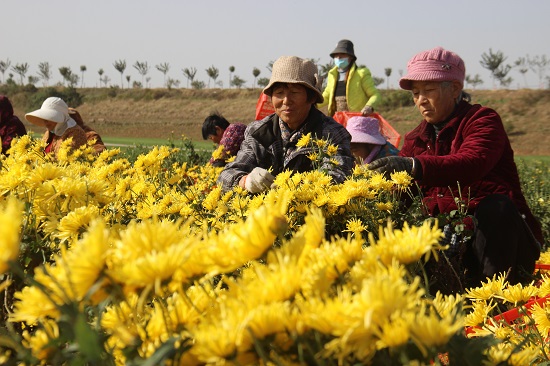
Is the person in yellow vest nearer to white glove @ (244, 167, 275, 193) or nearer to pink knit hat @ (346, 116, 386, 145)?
pink knit hat @ (346, 116, 386, 145)

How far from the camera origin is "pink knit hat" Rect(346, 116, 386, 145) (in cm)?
475

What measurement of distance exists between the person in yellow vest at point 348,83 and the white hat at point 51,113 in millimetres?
2602

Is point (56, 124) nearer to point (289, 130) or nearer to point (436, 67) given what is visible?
point (289, 130)

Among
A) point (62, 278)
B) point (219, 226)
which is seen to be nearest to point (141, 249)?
point (62, 278)

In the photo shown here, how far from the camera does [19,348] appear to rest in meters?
0.66

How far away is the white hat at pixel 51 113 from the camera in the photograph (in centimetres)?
575

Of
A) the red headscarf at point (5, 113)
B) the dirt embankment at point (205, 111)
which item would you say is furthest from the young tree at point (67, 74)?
the red headscarf at point (5, 113)

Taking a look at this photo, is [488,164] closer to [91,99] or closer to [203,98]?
[203,98]

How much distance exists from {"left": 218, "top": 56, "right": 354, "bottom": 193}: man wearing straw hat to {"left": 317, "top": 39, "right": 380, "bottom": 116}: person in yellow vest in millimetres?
3183

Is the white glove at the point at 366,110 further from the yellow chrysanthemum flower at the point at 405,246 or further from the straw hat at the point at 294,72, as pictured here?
the yellow chrysanthemum flower at the point at 405,246

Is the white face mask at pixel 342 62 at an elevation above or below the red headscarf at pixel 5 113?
above

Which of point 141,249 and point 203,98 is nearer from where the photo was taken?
point 141,249

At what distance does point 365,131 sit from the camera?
15.9 ft

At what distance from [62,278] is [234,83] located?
7700 centimetres
